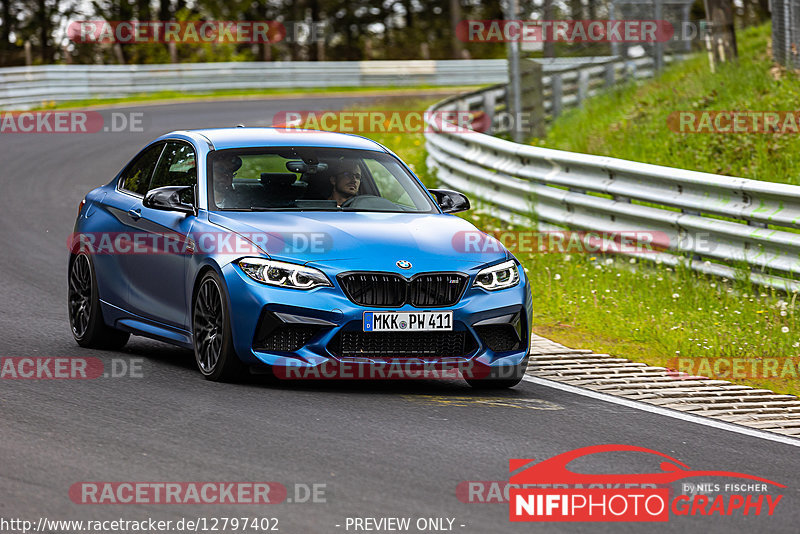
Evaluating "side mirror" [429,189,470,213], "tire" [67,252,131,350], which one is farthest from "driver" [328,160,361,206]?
"tire" [67,252,131,350]

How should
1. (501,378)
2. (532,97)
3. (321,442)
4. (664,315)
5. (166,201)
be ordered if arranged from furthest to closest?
(532,97), (664,315), (166,201), (501,378), (321,442)

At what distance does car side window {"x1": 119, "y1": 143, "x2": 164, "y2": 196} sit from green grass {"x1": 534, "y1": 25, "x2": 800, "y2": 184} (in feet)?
22.3

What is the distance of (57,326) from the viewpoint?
419 inches

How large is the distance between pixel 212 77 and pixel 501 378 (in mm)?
31466

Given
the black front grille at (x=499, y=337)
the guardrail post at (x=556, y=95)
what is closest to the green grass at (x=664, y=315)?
the black front grille at (x=499, y=337)

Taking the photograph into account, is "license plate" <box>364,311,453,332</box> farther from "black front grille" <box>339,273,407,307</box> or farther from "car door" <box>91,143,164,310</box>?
Result: "car door" <box>91,143,164,310</box>

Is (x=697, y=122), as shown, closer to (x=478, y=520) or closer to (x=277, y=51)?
(x=478, y=520)

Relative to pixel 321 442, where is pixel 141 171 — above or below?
above

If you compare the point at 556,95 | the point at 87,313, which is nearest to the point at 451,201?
the point at 87,313

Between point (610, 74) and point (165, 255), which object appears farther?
point (610, 74)

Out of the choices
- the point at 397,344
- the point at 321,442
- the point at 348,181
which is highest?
the point at 348,181

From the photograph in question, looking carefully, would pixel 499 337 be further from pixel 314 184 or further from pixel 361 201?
pixel 314 184

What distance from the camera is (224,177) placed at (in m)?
8.95

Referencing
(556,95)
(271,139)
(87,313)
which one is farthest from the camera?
(556,95)
